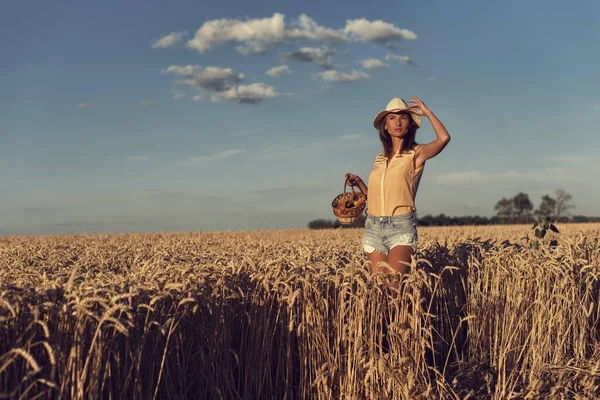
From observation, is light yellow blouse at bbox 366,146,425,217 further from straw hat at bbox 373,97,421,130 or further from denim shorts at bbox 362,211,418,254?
straw hat at bbox 373,97,421,130

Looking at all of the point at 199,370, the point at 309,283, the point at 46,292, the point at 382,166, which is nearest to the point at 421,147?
the point at 382,166

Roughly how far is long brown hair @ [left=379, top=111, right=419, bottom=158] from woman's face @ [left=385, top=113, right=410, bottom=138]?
0.04 metres

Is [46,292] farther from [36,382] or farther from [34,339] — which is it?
[36,382]

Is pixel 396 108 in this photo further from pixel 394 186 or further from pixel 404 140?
pixel 394 186

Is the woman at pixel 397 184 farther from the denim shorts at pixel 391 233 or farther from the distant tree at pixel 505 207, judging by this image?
the distant tree at pixel 505 207

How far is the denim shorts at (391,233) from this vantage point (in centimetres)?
586

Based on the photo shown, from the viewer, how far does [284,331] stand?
4926 millimetres

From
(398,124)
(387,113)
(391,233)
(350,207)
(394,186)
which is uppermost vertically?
(387,113)

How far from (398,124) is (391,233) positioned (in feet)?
4.02

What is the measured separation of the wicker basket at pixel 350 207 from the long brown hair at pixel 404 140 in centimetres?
70

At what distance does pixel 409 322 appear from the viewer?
5.26 meters

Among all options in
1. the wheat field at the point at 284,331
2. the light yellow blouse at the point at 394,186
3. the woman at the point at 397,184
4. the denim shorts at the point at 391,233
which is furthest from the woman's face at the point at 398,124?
the wheat field at the point at 284,331

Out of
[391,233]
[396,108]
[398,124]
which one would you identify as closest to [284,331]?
[391,233]

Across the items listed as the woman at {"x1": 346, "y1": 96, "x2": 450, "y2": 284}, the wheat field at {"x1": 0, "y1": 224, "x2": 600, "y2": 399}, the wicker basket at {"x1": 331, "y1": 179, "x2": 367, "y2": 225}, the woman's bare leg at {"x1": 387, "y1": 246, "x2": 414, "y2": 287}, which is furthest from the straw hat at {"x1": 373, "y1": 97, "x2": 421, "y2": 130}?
the wheat field at {"x1": 0, "y1": 224, "x2": 600, "y2": 399}
